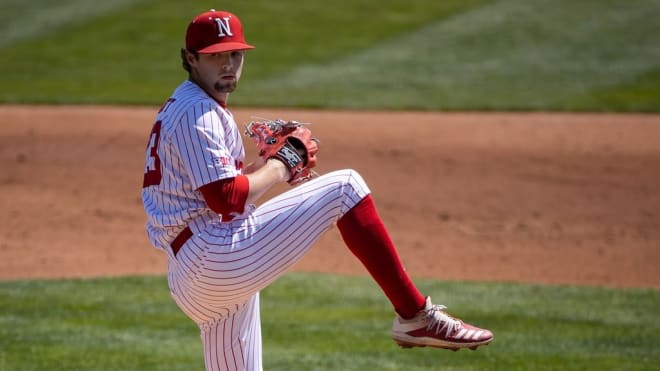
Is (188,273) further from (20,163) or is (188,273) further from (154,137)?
(20,163)

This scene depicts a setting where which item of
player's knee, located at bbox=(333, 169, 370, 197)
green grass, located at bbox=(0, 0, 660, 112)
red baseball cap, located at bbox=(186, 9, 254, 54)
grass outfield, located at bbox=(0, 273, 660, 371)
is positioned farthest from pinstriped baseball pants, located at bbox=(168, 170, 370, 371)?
green grass, located at bbox=(0, 0, 660, 112)

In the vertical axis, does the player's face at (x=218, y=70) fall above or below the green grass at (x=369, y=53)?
above

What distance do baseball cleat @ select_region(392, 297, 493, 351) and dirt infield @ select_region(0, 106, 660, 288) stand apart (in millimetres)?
4734

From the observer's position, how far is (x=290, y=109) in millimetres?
14391

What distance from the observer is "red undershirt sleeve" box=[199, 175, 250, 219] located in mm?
3822

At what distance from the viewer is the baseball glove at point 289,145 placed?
13.0ft

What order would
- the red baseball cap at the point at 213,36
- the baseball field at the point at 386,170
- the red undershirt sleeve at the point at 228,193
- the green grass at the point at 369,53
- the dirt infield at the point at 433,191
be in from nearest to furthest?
the red undershirt sleeve at the point at 228,193 → the red baseball cap at the point at 213,36 → the baseball field at the point at 386,170 → the dirt infield at the point at 433,191 → the green grass at the point at 369,53

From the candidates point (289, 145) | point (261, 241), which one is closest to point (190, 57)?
point (289, 145)

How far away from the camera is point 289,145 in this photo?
13.1ft

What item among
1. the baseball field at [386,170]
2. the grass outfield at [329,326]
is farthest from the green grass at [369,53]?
the grass outfield at [329,326]

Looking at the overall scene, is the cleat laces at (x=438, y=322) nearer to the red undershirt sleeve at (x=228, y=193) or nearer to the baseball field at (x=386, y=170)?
the red undershirt sleeve at (x=228, y=193)

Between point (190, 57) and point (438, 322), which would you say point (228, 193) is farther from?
point (438, 322)

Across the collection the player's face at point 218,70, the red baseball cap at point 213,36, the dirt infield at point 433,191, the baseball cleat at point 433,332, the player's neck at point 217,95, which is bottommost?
the dirt infield at point 433,191

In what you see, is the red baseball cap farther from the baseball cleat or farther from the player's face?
the baseball cleat
